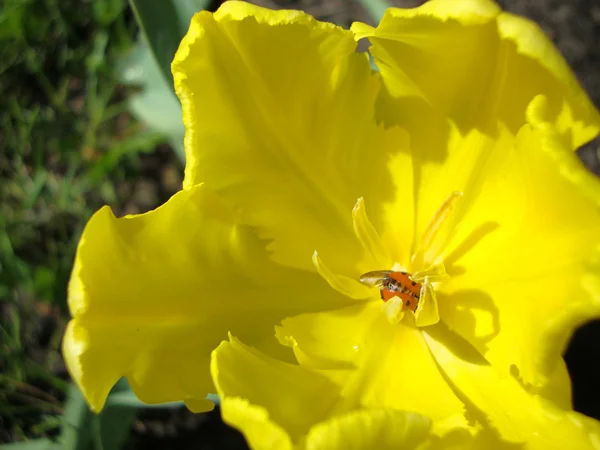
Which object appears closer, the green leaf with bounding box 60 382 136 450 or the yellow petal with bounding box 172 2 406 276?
the yellow petal with bounding box 172 2 406 276

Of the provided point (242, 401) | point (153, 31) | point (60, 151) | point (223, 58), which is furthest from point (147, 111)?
point (242, 401)

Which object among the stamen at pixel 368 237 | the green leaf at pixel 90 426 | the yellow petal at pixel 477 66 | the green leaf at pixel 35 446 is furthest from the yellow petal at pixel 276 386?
the green leaf at pixel 35 446

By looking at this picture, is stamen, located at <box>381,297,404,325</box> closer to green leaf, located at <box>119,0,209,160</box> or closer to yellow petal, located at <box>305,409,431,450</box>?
yellow petal, located at <box>305,409,431,450</box>

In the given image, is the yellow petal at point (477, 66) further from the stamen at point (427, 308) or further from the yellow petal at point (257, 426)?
the yellow petal at point (257, 426)

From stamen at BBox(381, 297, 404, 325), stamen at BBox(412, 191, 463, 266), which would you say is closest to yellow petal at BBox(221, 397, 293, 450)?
stamen at BBox(381, 297, 404, 325)

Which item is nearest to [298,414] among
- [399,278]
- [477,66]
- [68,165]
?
[399,278]

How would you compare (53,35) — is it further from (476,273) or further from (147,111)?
(476,273)
